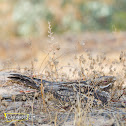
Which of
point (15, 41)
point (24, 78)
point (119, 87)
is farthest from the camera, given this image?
point (15, 41)

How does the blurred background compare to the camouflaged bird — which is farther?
the blurred background

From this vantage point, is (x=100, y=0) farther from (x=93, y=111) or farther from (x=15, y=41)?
(x=93, y=111)

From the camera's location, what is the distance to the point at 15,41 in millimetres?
12570

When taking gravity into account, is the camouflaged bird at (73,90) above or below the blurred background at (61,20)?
below

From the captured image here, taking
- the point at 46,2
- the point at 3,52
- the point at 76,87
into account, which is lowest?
the point at 76,87

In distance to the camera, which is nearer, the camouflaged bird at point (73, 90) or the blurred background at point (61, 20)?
the camouflaged bird at point (73, 90)

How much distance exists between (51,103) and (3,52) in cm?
970

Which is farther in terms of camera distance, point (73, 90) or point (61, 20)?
point (61, 20)

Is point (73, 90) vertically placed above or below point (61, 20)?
below

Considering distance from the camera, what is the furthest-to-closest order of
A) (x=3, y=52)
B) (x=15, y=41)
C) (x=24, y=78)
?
(x=15, y=41), (x=3, y=52), (x=24, y=78)

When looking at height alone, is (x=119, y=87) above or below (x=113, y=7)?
below

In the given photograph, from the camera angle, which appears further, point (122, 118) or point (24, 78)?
point (24, 78)

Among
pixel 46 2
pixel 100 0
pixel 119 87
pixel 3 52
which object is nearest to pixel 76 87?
pixel 119 87

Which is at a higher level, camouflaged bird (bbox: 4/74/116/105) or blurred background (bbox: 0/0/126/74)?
blurred background (bbox: 0/0/126/74)
